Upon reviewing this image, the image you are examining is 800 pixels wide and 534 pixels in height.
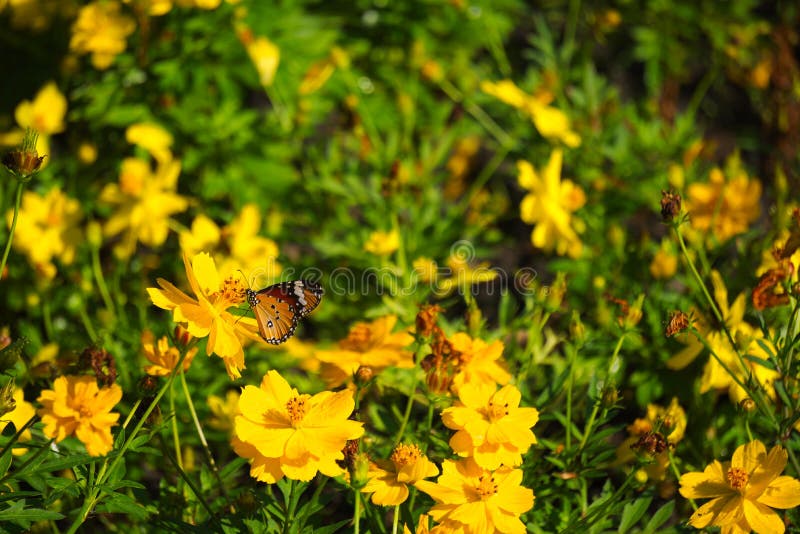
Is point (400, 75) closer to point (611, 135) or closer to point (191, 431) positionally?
point (611, 135)

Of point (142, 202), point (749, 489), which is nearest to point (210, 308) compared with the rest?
point (749, 489)

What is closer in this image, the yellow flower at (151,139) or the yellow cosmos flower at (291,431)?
the yellow cosmos flower at (291,431)

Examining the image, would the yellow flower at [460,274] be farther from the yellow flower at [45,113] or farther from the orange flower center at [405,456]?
the yellow flower at [45,113]

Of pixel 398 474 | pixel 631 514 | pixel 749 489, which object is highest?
pixel 398 474

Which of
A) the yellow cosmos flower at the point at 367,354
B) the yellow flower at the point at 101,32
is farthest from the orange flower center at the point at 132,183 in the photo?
the yellow cosmos flower at the point at 367,354

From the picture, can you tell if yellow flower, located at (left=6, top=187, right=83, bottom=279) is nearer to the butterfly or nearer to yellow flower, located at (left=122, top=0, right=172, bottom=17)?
yellow flower, located at (left=122, top=0, right=172, bottom=17)

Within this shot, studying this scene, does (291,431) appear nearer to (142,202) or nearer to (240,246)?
(240,246)
